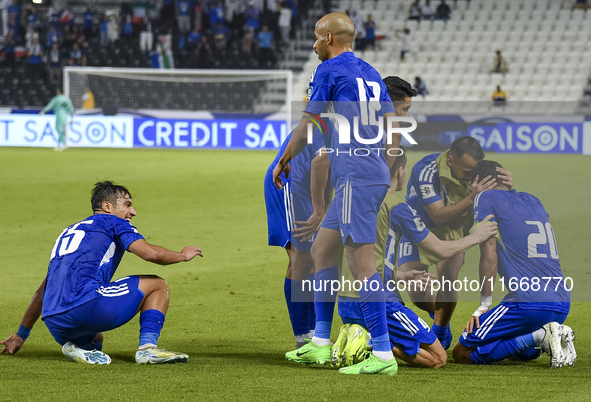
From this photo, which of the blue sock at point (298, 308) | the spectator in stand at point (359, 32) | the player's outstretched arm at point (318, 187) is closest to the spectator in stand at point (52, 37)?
the spectator in stand at point (359, 32)

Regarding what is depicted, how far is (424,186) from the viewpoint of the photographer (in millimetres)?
4652

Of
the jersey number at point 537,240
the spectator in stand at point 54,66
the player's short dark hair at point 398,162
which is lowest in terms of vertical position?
the spectator in stand at point 54,66

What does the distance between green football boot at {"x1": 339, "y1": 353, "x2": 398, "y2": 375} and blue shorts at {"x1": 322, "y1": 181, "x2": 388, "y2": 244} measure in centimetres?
60

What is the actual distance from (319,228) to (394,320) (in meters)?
0.64

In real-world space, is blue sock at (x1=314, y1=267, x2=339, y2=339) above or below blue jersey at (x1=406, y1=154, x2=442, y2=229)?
below

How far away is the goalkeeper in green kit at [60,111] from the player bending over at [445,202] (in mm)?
18076

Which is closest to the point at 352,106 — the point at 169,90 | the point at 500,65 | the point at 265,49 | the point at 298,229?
the point at 298,229

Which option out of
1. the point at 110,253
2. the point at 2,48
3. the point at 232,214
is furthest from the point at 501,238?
the point at 2,48

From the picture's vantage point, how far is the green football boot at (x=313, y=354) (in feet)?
13.8

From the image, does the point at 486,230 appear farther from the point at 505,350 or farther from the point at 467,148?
the point at 505,350

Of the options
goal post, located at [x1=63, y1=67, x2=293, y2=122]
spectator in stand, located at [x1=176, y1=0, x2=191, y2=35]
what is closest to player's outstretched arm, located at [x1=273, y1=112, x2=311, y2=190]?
goal post, located at [x1=63, y1=67, x2=293, y2=122]

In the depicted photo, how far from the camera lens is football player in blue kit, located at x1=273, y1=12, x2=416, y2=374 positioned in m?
3.92

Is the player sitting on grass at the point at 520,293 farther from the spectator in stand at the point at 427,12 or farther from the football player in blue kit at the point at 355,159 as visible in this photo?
the spectator in stand at the point at 427,12

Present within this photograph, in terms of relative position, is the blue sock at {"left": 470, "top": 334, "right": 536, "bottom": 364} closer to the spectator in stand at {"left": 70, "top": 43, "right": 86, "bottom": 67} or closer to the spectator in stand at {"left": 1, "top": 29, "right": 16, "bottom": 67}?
the spectator in stand at {"left": 70, "top": 43, "right": 86, "bottom": 67}
